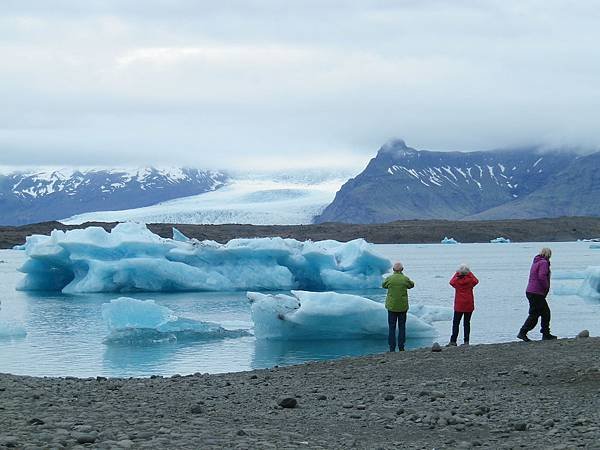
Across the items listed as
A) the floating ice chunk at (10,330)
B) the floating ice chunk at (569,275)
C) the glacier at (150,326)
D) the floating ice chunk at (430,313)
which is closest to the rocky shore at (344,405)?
the glacier at (150,326)

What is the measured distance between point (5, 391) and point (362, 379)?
298 cm

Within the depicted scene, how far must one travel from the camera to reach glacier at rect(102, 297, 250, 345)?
14094 millimetres

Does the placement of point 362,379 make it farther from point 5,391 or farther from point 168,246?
point 168,246

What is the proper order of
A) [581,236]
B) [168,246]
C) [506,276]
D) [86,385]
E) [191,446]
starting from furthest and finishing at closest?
[581,236] < [506,276] < [168,246] < [86,385] < [191,446]

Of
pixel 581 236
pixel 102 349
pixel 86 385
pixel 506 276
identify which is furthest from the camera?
pixel 581 236

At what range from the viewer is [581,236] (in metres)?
85.1

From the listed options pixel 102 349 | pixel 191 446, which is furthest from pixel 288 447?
pixel 102 349

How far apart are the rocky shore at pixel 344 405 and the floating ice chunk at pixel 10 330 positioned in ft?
20.5

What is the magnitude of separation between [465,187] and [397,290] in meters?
166

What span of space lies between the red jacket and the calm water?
261 cm

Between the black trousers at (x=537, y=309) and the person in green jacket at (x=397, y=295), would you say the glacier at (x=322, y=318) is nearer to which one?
the person in green jacket at (x=397, y=295)

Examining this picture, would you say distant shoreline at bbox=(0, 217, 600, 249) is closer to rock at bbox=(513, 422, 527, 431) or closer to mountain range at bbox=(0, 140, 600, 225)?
mountain range at bbox=(0, 140, 600, 225)

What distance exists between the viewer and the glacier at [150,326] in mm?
14094

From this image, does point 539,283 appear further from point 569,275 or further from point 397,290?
point 569,275
